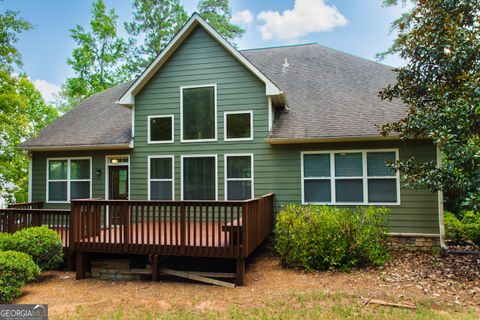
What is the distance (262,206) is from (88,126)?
6832 millimetres

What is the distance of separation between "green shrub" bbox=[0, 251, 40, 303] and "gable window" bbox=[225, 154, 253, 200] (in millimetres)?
4641

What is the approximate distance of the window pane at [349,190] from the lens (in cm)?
802

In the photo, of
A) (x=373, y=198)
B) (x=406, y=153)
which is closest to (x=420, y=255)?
(x=373, y=198)

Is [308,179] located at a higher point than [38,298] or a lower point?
higher

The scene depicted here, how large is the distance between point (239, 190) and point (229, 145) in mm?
1284

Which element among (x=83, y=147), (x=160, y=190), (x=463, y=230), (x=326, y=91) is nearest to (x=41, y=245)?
(x=160, y=190)

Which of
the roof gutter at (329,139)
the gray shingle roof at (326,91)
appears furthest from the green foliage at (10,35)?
the roof gutter at (329,139)

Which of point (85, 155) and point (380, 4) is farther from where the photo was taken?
point (380, 4)

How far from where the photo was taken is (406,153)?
771 cm

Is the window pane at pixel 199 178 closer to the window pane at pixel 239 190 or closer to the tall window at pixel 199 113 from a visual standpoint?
the window pane at pixel 239 190

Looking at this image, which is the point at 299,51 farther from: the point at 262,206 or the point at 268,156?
the point at 262,206

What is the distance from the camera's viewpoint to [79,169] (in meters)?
9.75

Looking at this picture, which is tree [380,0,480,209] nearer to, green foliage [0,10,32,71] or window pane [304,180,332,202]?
window pane [304,180,332,202]

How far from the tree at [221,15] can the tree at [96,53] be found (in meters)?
6.17
